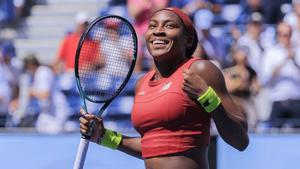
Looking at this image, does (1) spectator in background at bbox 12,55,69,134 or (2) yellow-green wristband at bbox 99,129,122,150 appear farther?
A: (1) spectator in background at bbox 12,55,69,134

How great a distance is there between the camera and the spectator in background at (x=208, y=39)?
25.9ft

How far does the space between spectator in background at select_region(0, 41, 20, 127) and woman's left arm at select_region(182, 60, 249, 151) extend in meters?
4.90

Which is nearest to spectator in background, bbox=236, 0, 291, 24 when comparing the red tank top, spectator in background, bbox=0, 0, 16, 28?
spectator in background, bbox=0, 0, 16, 28

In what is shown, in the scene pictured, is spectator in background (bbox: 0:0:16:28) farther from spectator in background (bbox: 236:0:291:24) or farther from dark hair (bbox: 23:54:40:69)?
spectator in background (bbox: 236:0:291:24)

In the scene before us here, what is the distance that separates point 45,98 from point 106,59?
11.4ft

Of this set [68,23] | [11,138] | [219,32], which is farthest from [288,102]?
[68,23]

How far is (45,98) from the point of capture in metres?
8.16

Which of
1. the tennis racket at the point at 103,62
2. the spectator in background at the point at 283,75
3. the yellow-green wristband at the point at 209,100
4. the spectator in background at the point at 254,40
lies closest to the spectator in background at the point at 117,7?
the spectator in background at the point at 254,40

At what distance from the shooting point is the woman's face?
11.9ft

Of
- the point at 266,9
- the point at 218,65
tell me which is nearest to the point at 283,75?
the point at 218,65

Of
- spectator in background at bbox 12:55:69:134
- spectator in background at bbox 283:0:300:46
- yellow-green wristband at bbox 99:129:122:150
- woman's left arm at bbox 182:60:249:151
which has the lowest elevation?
spectator in background at bbox 12:55:69:134

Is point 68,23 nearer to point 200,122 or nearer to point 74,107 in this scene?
point 74,107

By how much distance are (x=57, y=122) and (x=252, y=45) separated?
82.4 inches

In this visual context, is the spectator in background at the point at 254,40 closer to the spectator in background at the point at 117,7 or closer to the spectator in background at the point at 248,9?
the spectator in background at the point at 248,9
